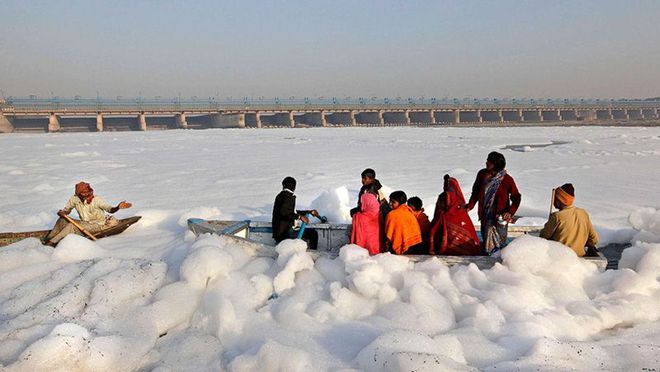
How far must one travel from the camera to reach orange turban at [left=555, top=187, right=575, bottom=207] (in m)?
4.87

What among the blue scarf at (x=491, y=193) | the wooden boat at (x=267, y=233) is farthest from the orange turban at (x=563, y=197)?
the wooden boat at (x=267, y=233)

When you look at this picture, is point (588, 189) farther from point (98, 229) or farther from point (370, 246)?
point (98, 229)

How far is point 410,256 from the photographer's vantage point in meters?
5.25

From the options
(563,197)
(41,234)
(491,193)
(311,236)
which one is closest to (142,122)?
(41,234)

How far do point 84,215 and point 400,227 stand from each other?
224 inches

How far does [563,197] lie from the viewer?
4910mm

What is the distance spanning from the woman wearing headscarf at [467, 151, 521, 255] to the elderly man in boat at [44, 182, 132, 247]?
5957mm

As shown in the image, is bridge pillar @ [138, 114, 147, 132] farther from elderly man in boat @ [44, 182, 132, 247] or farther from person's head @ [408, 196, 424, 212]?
person's head @ [408, 196, 424, 212]

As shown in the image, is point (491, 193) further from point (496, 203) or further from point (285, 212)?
point (285, 212)

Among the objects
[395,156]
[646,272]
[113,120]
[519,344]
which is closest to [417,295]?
[519,344]

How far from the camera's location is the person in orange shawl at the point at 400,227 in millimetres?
5465

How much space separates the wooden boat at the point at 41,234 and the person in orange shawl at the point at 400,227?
5.28 m

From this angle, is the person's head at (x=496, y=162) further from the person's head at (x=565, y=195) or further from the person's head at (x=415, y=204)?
the person's head at (x=415, y=204)

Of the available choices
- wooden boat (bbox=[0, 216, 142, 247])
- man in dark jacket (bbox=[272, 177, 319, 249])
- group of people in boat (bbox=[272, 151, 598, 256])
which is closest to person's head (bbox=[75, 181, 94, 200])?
wooden boat (bbox=[0, 216, 142, 247])
